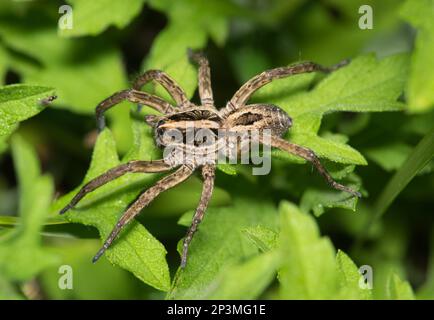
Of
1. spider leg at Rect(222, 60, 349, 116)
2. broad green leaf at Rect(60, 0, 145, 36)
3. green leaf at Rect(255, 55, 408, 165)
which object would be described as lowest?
green leaf at Rect(255, 55, 408, 165)

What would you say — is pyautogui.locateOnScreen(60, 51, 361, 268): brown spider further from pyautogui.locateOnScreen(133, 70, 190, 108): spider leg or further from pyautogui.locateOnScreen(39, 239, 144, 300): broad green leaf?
pyautogui.locateOnScreen(39, 239, 144, 300): broad green leaf

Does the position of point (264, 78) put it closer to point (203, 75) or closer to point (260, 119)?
point (260, 119)

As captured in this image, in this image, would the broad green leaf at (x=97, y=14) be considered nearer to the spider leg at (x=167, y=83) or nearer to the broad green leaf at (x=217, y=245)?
the spider leg at (x=167, y=83)

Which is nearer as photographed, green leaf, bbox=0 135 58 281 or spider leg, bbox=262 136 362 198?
green leaf, bbox=0 135 58 281

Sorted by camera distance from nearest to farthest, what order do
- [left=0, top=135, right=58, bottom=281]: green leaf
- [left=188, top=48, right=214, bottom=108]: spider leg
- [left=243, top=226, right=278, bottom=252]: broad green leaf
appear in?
[left=0, top=135, right=58, bottom=281]: green leaf → [left=243, top=226, right=278, bottom=252]: broad green leaf → [left=188, top=48, right=214, bottom=108]: spider leg

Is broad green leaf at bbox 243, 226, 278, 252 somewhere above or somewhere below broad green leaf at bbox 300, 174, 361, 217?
below

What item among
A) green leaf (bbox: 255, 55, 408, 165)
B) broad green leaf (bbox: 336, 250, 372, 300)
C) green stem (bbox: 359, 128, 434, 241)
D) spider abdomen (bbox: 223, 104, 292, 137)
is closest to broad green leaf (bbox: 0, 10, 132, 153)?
spider abdomen (bbox: 223, 104, 292, 137)

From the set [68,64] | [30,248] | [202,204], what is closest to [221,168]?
[202,204]
